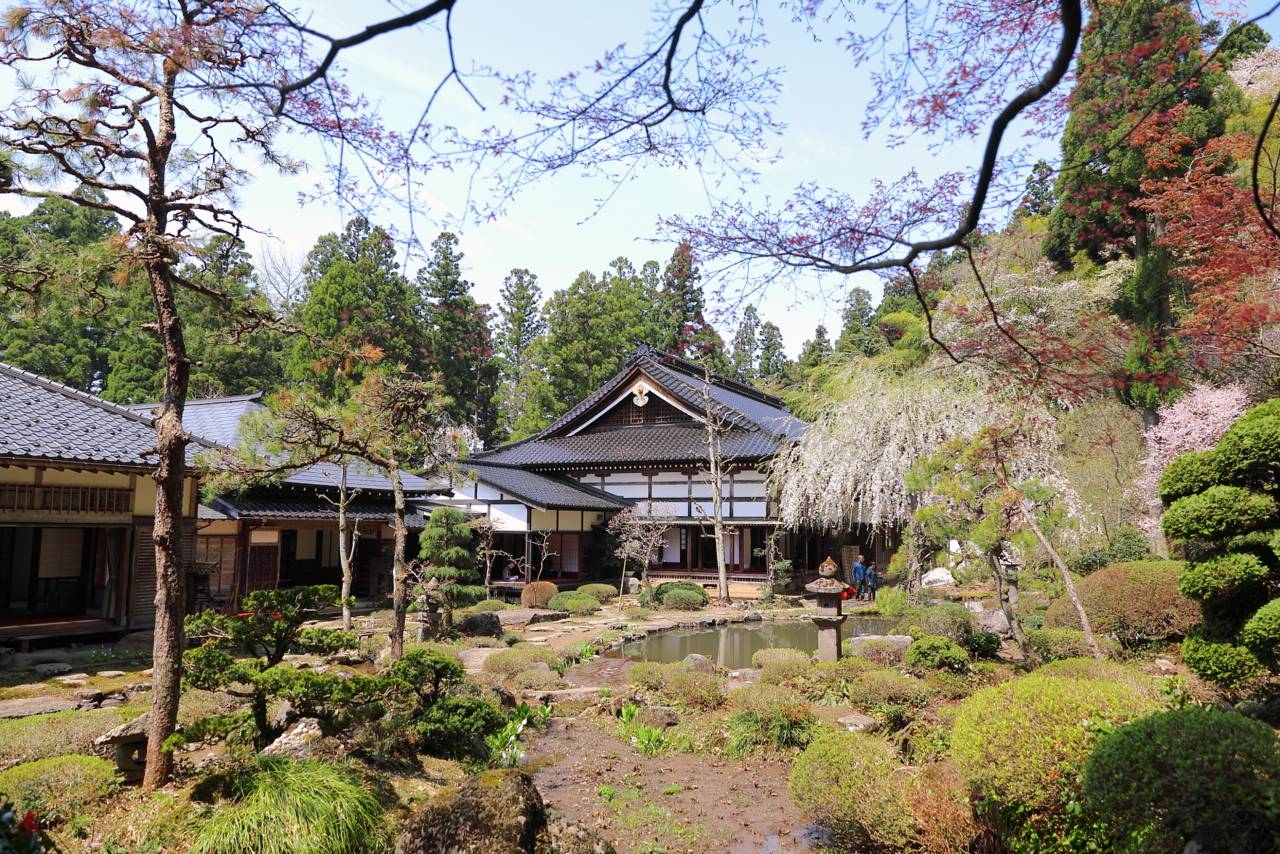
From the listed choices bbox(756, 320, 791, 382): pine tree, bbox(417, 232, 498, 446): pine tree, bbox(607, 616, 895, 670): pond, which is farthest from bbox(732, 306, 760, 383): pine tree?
bbox(607, 616, 895, 670): pond

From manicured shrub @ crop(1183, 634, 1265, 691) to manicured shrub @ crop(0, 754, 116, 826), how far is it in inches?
333

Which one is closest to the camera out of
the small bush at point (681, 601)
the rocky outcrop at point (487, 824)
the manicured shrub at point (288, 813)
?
the rocky outcrop at point (487, 824)

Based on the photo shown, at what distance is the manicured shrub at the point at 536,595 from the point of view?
Answer: 18.6 metres

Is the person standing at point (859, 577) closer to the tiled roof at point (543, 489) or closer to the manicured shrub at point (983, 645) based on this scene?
the tiled roof at point (543, 489)

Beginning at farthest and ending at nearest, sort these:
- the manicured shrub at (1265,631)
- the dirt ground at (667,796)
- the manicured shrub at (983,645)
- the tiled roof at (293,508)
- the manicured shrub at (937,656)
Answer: the tiled roof at (293,508) < the manicured shrub at (983,645) < the manicured shrub at (937,656) < the manicured shrub at (1265,631) < the dirt ground at (667,796)

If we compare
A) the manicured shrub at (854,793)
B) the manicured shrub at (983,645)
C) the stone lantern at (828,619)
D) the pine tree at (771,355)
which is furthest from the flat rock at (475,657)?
the pine tree at (771,355)

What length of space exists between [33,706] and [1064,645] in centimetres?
1141

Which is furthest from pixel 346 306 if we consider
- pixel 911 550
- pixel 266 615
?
pixel 266 615

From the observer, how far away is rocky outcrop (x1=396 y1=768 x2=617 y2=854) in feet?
13.0

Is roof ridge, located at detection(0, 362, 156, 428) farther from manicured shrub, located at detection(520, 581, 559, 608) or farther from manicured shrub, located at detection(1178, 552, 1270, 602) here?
manicured shrub, located at detection(1178, 552, 1270, 602)

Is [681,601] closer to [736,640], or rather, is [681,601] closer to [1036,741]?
[736,640]

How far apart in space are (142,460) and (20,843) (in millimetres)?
9205

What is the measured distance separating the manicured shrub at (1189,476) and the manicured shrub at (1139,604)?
2.67 meters

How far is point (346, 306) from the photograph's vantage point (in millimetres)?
30328
